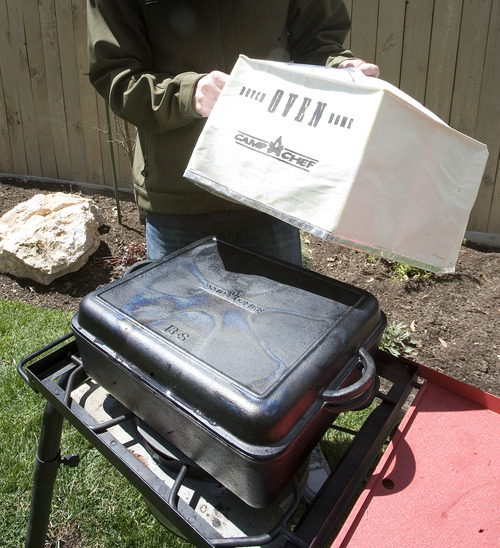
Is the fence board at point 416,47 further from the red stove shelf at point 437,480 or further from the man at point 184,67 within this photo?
the red stove shelf at point 437,480

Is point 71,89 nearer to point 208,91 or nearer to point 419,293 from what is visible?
point 419,293

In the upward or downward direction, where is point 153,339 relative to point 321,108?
downward

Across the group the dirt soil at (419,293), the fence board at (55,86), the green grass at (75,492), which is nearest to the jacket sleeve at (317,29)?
the green grass at (75,492)

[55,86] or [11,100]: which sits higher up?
[55,86]

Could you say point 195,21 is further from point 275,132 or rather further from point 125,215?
point 125,215

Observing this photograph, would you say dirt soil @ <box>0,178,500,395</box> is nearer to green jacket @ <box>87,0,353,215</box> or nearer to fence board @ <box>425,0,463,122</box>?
fence board @ <box>425,0,463,122</box>

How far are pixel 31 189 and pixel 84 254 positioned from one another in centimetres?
207

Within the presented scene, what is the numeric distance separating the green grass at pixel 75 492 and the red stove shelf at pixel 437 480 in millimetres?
1237

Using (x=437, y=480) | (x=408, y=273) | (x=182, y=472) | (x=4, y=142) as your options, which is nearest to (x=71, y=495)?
(x=182, y=472)

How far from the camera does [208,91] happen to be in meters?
1.25

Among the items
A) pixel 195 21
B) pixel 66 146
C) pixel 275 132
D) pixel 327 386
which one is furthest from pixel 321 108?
pixel 66 146

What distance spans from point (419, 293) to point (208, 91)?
258cm

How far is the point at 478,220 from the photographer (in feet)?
13.8

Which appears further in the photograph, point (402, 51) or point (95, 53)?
point (402, 51)
